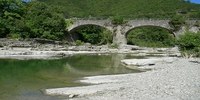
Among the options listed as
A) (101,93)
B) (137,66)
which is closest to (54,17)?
(137,66)

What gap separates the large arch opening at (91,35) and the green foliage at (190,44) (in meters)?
34.7

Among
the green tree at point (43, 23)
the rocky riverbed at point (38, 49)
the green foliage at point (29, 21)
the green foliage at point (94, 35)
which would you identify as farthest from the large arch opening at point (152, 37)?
the rocky riverbed at point (38, 49)

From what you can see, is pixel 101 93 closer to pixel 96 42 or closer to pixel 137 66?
pixel 137 66

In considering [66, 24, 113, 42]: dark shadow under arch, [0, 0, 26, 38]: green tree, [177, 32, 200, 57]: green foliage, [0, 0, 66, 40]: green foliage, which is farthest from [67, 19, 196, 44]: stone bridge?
[177, 32, 200, 57]: green foliage

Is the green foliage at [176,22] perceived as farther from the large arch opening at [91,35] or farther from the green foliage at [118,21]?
the large arch opening at [91,35]

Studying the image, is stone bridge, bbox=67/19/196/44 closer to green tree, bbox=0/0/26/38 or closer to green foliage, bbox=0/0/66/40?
green foliage, bbox=0/0/66/40

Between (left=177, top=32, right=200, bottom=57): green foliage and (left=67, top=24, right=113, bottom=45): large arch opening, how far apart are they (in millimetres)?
34678

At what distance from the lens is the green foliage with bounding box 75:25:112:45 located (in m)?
90.2

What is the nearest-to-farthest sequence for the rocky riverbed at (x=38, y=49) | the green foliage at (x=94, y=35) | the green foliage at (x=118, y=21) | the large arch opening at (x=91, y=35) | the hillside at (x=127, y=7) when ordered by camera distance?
the rocky riverbed at (x=38, y=49), the green foliage at (x=118, y=21), the large arch opening at (x=91, y=35), the green foliage at (x=94, y=35), the hillside at (x=127, y=7)

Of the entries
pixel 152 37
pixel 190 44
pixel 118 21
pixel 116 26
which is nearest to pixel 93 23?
pixel 116 26

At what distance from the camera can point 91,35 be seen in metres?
91.1

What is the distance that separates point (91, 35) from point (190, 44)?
40586 millimetres

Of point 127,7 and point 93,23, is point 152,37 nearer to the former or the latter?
point 93,23

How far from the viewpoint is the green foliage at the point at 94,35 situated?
90.2m
